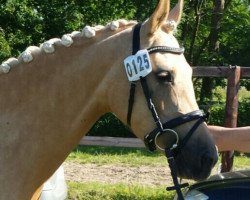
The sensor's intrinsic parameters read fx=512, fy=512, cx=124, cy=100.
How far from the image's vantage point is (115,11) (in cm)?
2084

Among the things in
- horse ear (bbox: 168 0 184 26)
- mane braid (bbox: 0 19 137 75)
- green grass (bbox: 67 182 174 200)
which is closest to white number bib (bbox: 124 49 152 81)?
mane braid (bbox: 0 19 137 75)

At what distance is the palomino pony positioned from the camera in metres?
2.39

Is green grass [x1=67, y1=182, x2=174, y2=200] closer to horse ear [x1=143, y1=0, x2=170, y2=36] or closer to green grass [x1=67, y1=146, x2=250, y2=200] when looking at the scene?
green grass [x1=67, y1=146, x2=250, y2=200]

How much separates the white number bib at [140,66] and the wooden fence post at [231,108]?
3.58 m

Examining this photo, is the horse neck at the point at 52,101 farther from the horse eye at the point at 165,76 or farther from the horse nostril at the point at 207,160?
the horse nostril at the point at 207,160

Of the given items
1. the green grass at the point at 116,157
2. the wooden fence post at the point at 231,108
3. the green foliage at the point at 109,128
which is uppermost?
the wooden fence post at the point at 231,108

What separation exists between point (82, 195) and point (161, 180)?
6.25 feet

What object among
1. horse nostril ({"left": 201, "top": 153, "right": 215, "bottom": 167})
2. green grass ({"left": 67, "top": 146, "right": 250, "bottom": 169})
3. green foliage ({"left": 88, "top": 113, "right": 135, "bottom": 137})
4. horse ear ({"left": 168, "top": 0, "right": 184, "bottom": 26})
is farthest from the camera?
green foliage ({"left": 88, "top": 113, "right": 135, "bottom": 137})

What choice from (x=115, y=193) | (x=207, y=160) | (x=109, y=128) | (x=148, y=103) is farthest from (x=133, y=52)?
(x=109, y=128)

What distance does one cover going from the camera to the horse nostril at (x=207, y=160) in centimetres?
235

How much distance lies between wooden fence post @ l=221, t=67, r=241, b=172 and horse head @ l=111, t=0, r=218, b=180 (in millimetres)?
3480

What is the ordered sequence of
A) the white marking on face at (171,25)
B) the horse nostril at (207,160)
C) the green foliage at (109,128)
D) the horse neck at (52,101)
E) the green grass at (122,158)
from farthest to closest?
the green foliage at (109,128)
the green grass at (122,158)
the white marking on face at (171,25)
the horse neck at (52,101)
the horse nostril at (207,160)

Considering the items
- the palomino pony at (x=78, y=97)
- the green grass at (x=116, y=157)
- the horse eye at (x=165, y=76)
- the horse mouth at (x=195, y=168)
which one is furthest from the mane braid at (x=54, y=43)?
the green grass at (x=116, y=157)

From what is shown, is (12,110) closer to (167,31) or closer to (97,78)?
(97,78)
